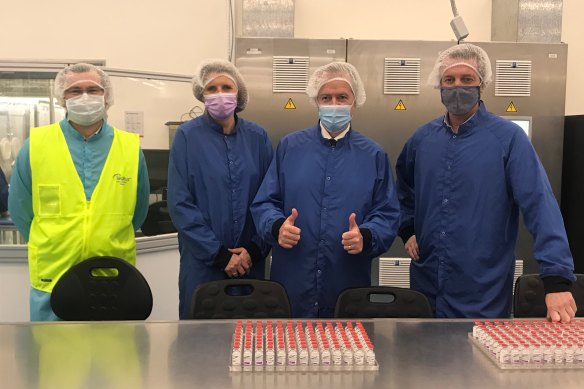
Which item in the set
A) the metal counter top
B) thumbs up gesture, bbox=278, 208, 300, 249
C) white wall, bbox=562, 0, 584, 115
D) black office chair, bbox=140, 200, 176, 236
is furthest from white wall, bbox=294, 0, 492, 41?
the metal counter top

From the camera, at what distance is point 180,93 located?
11.6 feet

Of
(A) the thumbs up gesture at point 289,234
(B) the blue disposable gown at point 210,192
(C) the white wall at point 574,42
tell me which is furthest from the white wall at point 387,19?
(A) the thumbs up gesture at point 289,234

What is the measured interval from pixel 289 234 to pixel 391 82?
5.69 ft

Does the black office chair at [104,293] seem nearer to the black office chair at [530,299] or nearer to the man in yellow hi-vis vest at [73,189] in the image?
the man in yellow hi-vis vest at [73,189]

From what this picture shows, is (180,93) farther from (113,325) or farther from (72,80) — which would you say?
(113,325)

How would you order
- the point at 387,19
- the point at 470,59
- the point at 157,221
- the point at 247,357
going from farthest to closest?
1. the point at 387,19
2. the point at 157,221
3. the point at 470,59
4. the point at 247,357

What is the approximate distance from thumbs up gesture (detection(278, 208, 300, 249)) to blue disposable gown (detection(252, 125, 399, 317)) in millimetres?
68

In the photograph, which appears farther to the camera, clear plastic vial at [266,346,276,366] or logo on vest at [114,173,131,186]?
logo on vest at [114,173,131,186]

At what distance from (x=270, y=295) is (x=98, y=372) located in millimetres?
677

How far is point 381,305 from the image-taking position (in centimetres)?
174

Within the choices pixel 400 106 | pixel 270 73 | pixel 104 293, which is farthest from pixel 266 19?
pixel 104 293

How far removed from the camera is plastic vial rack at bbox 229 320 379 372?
3.99 ft

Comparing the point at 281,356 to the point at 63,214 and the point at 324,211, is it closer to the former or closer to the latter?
the point at 324,211

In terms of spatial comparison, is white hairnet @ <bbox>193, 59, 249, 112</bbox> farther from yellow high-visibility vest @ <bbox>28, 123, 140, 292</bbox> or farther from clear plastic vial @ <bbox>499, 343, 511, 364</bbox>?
clear plastic vial @ <bbox>499, 343, 511, 364</bbox>
